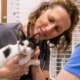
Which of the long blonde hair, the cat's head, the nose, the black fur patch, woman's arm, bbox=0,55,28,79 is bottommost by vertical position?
woman's arm, bbox=0,55,28,79

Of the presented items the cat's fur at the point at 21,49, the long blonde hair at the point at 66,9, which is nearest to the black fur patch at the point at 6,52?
the cat's fur at the point at 21,49

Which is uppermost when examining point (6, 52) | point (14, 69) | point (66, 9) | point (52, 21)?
point (66, 9)

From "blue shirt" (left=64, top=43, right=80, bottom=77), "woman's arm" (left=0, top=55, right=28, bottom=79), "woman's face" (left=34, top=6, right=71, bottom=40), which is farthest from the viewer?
"woman's face" (left=34, top=6, right=71, bottom=40)

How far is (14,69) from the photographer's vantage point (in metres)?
0.71

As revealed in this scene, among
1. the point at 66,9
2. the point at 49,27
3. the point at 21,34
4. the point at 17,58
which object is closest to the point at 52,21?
the point at 49,27

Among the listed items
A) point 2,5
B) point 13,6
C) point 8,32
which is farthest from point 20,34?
point 2,5

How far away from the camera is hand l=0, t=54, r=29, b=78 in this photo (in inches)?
26.4

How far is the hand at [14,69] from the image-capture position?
0.67 metres

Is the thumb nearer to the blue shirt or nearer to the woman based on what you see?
the woman

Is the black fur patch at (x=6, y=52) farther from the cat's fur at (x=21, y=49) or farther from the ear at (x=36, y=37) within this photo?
the ear at (x=36, y=37)

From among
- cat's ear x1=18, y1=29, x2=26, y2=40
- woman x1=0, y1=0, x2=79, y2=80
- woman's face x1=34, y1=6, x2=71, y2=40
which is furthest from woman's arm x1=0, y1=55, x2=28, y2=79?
woman's face x1=34, y1=6, x2=71, y2=40

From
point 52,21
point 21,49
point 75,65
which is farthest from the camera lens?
point 52,21

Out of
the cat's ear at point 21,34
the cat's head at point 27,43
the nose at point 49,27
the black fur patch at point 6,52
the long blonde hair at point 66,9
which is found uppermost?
the long blonde hair at point 66,9

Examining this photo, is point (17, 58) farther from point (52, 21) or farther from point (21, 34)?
point (52, 21)
